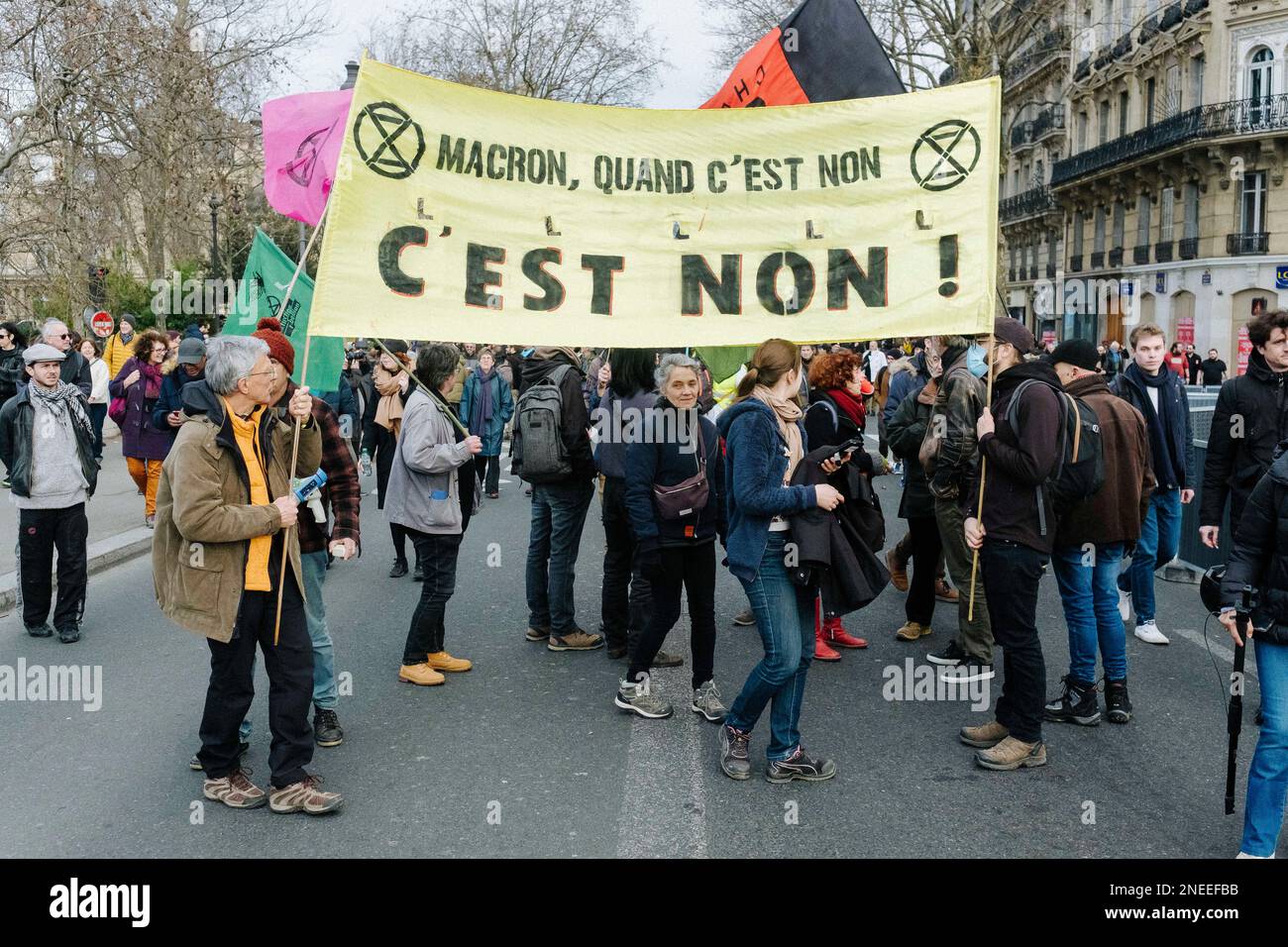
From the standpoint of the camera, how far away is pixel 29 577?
7316mm

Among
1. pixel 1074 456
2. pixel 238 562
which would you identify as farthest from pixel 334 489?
pixel 1074 456

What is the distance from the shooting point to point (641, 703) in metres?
5.58

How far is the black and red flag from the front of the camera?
6.19 meters

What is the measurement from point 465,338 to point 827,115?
1815 millimetres

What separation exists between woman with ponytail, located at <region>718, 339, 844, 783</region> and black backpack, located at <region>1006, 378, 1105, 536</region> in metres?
0.99

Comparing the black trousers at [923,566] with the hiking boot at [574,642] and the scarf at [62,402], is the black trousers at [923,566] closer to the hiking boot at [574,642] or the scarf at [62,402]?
the hiking boot at [574,642]

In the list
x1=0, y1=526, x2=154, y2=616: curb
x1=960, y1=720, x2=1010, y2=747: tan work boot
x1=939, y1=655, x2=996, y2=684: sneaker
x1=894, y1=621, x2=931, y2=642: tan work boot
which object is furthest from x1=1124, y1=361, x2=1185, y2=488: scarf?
x1=0, y1=526, x2=154, y2=616: curb

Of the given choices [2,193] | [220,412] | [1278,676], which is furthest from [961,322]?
[2,193]

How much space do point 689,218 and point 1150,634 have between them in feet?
13.3

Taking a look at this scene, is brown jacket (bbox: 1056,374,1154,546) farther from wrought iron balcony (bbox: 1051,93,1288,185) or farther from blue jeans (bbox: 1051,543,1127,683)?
wrought iron balcony (bbox: 1051,93,1288,185)

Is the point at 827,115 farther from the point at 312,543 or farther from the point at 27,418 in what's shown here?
the point at 27,418

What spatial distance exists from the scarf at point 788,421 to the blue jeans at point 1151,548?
3067mm

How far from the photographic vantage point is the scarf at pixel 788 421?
468 centimetres

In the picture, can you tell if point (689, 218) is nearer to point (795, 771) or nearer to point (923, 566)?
point (795, 771)
